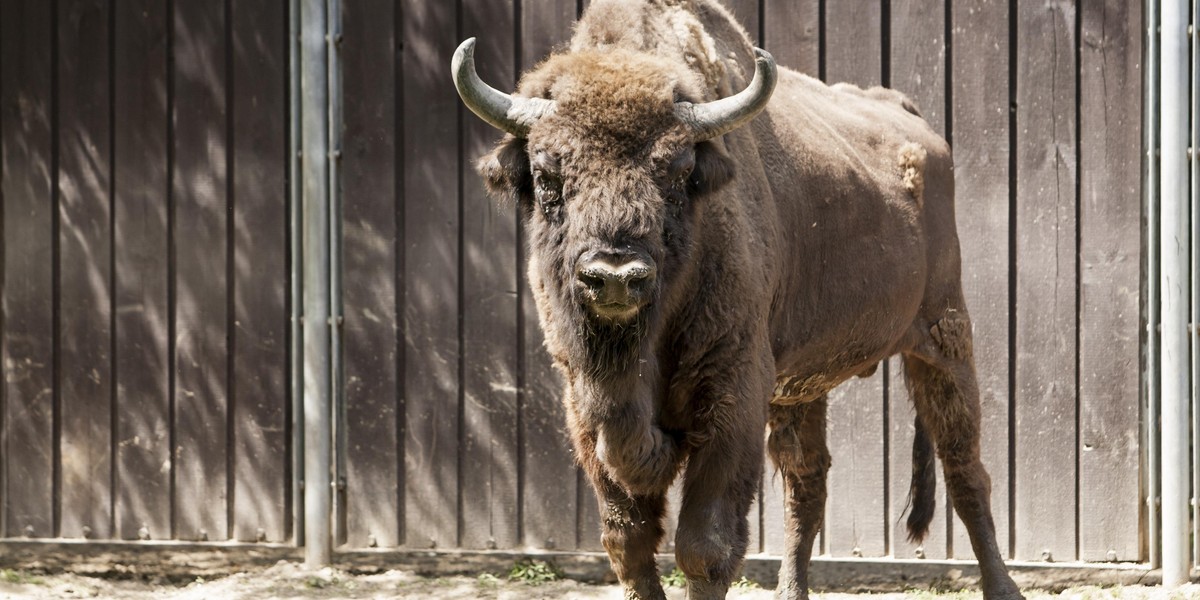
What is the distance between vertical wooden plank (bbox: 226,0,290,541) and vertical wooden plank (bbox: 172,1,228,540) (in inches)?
3.3

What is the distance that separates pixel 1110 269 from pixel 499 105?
3.79 m

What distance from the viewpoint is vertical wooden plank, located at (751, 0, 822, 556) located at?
23.1 feet

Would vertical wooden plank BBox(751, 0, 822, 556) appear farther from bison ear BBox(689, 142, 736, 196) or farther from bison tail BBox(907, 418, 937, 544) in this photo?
bison ear BBox(689, 142, 736, 196)

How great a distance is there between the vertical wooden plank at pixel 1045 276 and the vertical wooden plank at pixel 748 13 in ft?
4.41

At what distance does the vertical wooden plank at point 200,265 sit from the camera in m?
7.32

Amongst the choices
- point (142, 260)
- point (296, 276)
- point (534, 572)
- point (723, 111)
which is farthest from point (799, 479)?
point (142, 260)

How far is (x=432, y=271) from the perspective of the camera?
722 centimetres

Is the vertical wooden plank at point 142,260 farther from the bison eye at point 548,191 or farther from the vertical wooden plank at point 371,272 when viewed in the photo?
the bison eye at point 548,191

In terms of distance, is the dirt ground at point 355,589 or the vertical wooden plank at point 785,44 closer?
the dirt ground at point 355,589

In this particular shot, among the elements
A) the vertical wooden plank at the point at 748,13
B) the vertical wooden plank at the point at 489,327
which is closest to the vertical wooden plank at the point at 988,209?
the vertical wooden plank at the point at 748,13

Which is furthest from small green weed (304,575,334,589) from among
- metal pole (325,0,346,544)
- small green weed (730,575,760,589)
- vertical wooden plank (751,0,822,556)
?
vertical wooden plank (751,0,822,556)

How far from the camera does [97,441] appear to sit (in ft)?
24.3

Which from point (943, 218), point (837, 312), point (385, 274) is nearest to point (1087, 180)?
point (943, 218)

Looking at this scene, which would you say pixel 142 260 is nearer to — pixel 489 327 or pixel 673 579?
pixel 489 327
